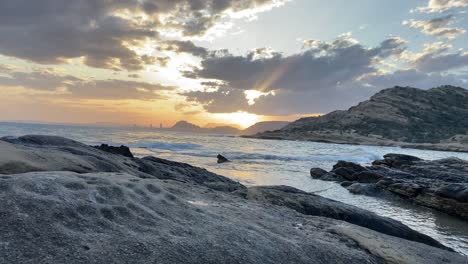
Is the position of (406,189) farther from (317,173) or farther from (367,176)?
(317,173)

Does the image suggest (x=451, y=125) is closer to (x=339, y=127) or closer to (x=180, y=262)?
(x=339, y=127)

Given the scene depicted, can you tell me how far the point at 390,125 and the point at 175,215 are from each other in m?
183

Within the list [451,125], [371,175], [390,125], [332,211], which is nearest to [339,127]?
[390,125]

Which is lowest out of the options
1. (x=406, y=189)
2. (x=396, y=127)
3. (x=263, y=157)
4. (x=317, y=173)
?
(x=263, y=157)

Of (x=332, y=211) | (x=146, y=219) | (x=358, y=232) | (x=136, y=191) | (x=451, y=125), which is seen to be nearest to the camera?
(x=146, y=219)

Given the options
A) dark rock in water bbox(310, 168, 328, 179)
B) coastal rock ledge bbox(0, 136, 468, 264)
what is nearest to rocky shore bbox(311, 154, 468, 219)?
dark rock in water bbox(310, 168, 328, 179)

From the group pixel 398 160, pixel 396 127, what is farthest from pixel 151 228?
pixel 396 127

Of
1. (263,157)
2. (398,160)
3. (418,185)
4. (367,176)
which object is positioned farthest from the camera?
(263,157)

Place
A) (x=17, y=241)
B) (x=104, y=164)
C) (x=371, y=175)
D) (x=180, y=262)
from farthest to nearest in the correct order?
1. (x=371, y=175)
2. (x=104, y=164)
3. (x=180, y=262)
4. (x=17, y=241)

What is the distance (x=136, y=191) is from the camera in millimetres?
8219

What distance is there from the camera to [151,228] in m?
6.45

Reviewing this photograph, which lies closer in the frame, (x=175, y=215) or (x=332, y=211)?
(x=175, y=215)

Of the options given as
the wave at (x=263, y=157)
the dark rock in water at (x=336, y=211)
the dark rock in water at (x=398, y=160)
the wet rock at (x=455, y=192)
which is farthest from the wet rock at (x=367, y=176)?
the wave at (x=263, y=157)

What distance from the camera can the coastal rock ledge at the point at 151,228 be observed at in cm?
532
